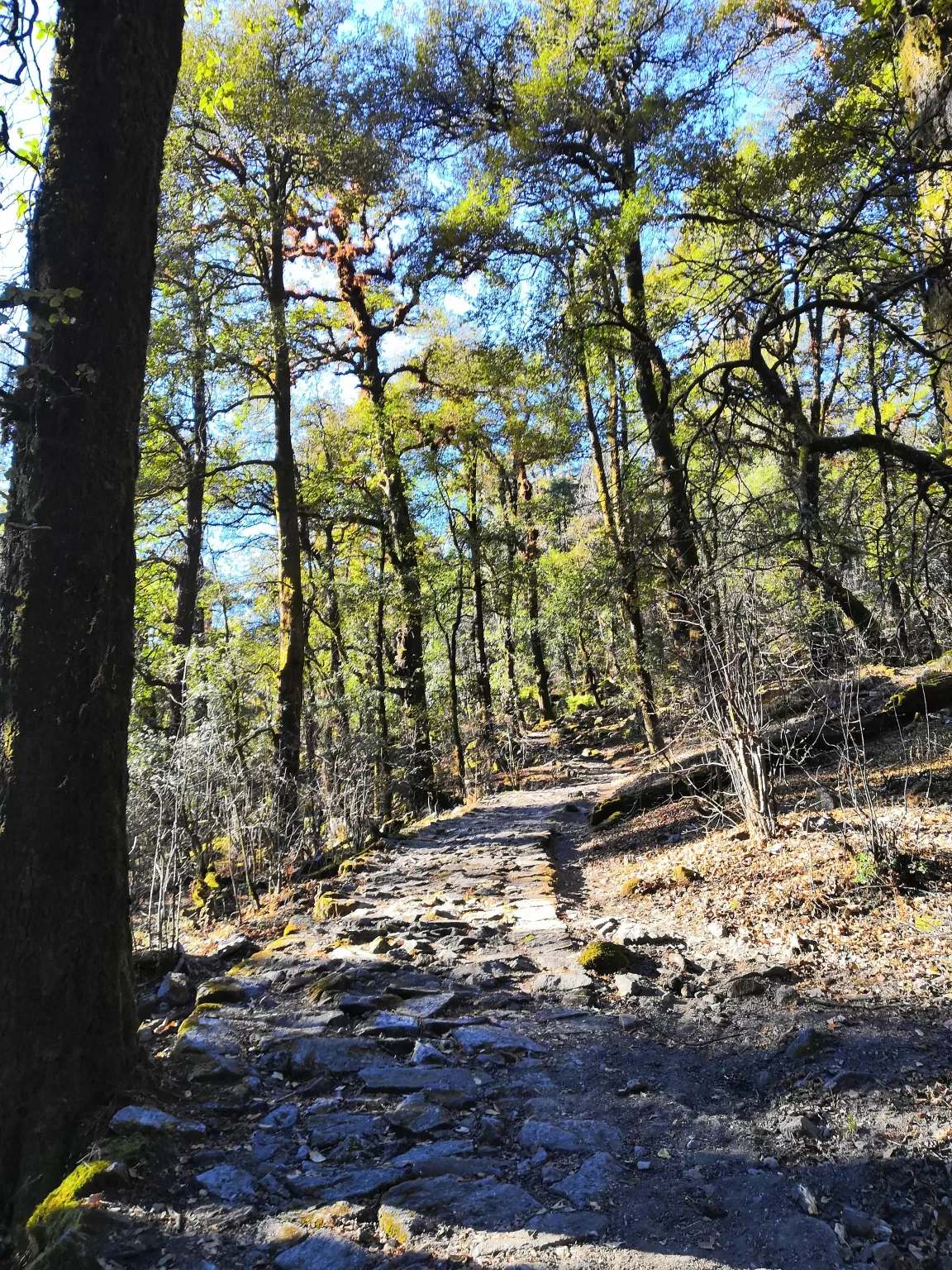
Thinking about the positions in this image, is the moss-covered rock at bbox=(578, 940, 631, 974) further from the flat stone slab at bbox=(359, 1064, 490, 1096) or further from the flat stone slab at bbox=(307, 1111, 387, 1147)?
the flat stone slab at bbox=(307, 1111, 387, 1147)

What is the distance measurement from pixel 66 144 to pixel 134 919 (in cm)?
854

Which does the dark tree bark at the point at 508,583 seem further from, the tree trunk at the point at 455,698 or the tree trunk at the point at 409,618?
the tree trunk at the point at 409,618

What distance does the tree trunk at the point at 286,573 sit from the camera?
365 inches

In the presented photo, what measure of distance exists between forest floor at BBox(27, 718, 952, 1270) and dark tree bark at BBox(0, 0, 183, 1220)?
12.7 inches

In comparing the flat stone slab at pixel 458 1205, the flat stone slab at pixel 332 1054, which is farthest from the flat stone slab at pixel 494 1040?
the flat stone slab at pixel 458 1205

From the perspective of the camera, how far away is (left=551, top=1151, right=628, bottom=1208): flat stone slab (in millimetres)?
2383

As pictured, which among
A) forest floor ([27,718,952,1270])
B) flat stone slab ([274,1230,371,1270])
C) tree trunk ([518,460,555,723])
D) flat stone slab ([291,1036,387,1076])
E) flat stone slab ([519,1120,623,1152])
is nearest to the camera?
flat stone slab ([274,1230,371,1270])

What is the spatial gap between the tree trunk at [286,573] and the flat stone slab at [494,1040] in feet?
17.1

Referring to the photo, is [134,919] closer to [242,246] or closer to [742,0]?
[242,246]

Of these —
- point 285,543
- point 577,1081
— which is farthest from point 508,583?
point 577,1081

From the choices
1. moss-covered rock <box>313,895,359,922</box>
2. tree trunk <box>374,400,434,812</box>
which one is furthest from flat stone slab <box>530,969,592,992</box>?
tree trunk <box>374,400,434,812</box>

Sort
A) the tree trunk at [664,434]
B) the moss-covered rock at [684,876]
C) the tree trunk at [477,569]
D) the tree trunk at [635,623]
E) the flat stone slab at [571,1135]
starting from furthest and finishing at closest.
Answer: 1. the tree trunk at [477,569]
2. the tree trunk at [635,623]
3. the moss-covered rock at [684,876]
4. the tree trunk at [664,434]
5. the flat stone slab at [571,1135]

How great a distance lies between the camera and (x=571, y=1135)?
109 inches

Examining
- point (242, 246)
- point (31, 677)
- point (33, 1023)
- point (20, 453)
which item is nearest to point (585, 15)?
point (242, 246)
